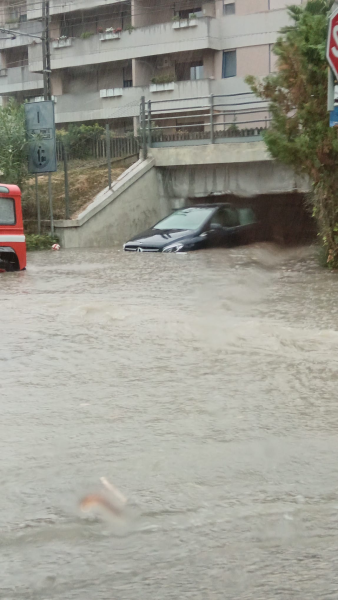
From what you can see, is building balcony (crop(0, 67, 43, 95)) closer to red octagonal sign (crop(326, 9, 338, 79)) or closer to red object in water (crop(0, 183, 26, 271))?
red object in water (crop(0, 183, 26, 271))

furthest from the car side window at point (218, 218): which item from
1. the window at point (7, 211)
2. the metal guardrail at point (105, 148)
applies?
the metal guardrail at point (105, 148)

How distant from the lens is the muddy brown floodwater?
3.09 meters

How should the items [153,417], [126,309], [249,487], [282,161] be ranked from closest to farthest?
[249,487], [153,417], [126,309], [282,161]

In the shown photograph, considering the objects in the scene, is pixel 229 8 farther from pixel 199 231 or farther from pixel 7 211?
pixel 7 211

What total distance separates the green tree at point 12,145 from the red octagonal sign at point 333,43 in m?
12.4

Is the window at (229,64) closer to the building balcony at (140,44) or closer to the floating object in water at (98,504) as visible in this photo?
the building balcony at (140,44)

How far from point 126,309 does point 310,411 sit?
15.5 feet

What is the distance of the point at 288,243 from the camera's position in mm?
20406

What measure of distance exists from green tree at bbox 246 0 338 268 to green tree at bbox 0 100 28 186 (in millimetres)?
9996

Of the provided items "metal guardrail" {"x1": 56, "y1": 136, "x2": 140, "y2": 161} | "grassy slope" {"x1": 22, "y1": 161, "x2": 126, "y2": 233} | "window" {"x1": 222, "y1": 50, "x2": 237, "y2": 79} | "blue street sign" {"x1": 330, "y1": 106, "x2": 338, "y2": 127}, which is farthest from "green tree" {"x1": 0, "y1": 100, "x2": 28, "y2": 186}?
"window" {"x1": 222, "y1": 50, "x2": 237, "y2": 79}

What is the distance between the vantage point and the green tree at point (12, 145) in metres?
22.6

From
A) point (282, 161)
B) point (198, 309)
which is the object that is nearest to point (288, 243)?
point (282, 161)

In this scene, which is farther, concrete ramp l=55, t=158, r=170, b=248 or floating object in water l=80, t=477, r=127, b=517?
concrete ramp l=55, t=158, r=170, b=248

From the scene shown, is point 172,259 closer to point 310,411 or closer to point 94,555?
point 310,411
